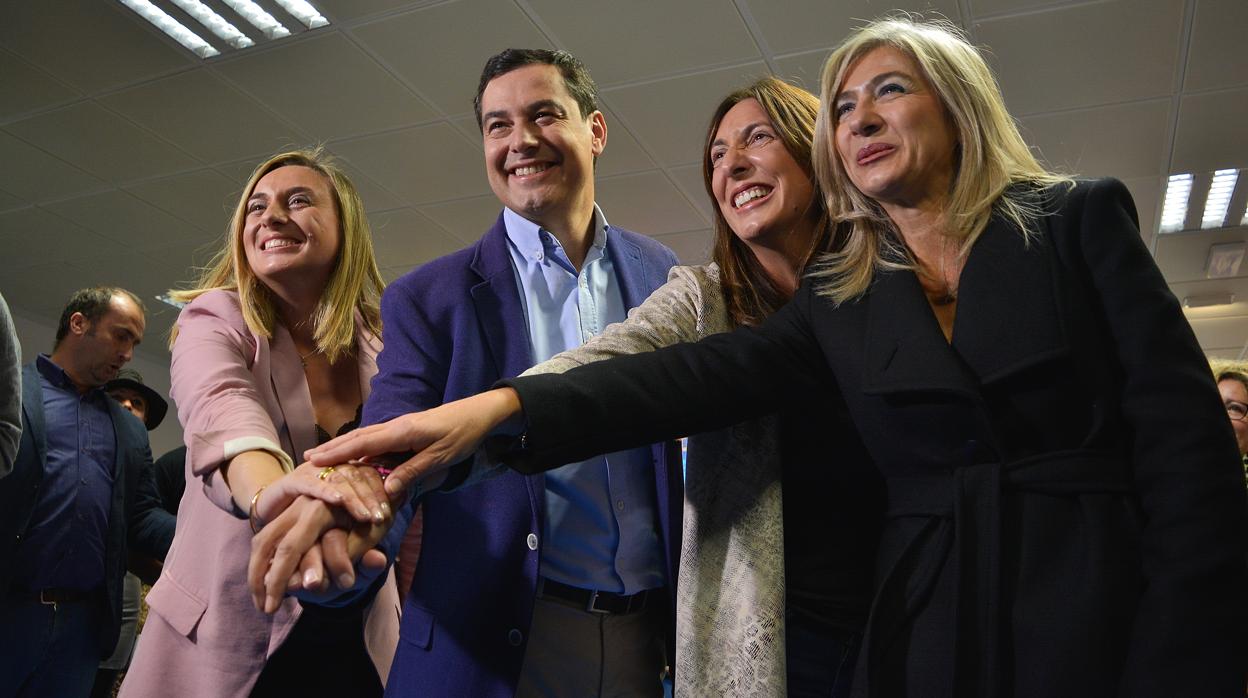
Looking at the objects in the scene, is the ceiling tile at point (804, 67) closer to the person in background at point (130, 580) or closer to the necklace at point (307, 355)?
the necklace at point (307, 355)

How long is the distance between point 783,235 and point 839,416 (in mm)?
352

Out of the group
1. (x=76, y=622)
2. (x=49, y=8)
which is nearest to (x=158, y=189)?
(x=49, y=8)

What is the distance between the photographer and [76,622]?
2.72 m

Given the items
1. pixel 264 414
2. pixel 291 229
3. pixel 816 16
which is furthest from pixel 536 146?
pixel 816 16

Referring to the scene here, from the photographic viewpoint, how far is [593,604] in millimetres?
1382

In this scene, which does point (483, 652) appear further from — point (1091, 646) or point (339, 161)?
point (339, 161)

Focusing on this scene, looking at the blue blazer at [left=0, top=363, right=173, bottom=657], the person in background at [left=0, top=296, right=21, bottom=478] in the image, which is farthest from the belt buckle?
the blue blazer at [left=0, top=363, right=173, bottom=657]

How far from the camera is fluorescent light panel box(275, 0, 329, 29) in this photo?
3877mm

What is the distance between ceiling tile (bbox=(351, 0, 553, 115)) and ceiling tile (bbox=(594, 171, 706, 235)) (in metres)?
1.30

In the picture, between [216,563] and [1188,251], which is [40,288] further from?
[1188,251]

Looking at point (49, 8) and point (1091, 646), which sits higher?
point (49, 8)

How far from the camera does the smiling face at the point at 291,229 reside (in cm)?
180

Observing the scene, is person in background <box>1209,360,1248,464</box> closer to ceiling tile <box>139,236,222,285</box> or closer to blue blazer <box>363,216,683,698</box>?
blue blazer <box>363,216,683,698</box>

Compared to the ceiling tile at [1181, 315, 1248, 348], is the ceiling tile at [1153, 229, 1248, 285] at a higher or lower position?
higher
